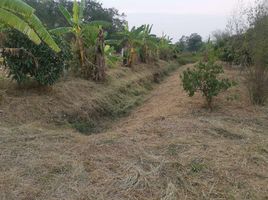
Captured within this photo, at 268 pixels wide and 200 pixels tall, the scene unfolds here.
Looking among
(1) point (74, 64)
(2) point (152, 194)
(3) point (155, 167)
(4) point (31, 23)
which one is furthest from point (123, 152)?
(1) point (74, 64)

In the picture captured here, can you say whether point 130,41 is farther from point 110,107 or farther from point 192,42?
point 192,42

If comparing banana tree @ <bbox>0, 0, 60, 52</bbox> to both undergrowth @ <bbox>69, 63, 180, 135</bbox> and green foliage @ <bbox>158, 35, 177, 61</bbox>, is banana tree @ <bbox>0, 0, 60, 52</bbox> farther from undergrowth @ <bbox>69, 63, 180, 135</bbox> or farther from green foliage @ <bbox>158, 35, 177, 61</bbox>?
green foliage @ <bbox>158, 35, 177, 61</bbox>

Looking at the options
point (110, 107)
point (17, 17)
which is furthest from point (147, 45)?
point (17, 17)

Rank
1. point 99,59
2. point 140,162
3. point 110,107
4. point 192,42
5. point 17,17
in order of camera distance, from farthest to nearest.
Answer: point 192,42, point 99,59, point 110,107, point 17,17, point 140,162

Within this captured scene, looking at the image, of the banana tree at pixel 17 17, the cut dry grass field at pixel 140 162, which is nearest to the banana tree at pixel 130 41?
the cut dry grass field at pixel 140 162

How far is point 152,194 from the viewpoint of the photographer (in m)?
4.82

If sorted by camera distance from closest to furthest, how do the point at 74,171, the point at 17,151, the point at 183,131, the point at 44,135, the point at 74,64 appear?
the point at 74,171 < the point at 17,151 < the point at 44,135 < the point at 183,131 < the point at 74,64

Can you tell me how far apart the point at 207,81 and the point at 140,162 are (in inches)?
187

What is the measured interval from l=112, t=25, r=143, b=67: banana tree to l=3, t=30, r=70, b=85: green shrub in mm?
10792

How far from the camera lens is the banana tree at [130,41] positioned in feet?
68.6

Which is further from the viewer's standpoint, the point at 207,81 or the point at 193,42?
the point at 193,42

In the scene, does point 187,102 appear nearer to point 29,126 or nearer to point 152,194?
point 29,126

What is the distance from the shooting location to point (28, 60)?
32.0ft

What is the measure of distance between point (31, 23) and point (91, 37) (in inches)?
284
